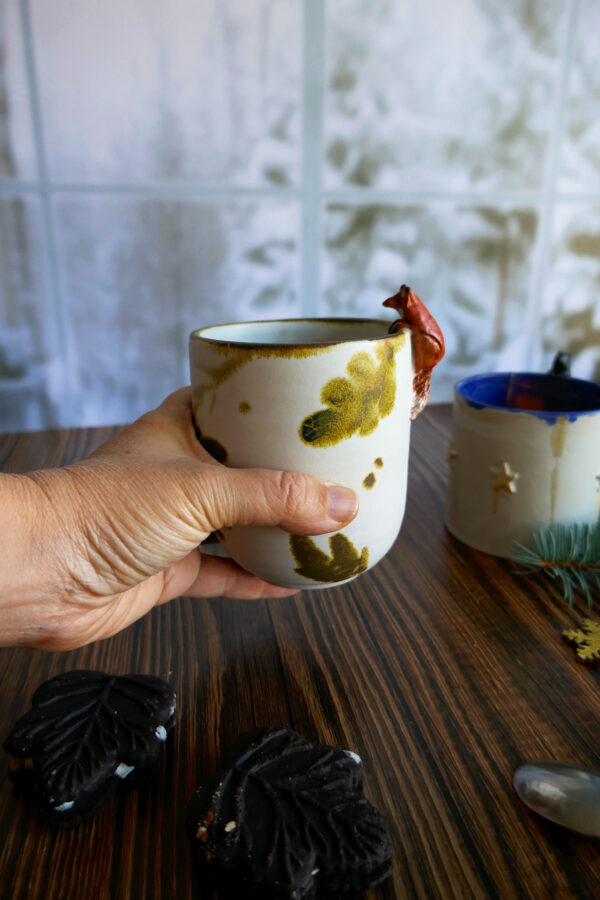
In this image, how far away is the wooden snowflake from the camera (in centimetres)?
44

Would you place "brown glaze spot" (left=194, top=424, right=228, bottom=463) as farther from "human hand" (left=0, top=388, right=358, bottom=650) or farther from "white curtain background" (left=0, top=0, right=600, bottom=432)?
"white curtain background" (left=0, top=0, right=600, bottom=432)

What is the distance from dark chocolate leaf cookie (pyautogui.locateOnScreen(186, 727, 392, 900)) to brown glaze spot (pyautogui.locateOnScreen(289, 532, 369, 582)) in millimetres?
101

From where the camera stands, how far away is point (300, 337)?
46 cm

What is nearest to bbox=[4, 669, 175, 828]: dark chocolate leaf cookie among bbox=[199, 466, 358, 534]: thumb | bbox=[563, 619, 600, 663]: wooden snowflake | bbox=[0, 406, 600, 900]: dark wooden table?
bbox=[0, 406, 600, 900]: dark wooden table

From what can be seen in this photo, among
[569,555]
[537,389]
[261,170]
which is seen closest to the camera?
[569,555]

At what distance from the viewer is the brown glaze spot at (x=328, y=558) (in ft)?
1.26

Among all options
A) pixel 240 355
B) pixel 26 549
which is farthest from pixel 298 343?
pixel 26 549

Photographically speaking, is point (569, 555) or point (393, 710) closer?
point (393, 710)

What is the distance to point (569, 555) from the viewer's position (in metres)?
0.53

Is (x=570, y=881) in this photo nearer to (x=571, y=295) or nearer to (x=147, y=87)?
(x=147, y=87)

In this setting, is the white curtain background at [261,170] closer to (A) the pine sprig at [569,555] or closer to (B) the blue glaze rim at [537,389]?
(B) the blue glaze rim at [537,389]

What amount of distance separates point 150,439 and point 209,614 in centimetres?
16

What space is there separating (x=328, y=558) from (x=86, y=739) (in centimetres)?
17

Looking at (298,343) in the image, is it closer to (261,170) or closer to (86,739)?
(86,739)
